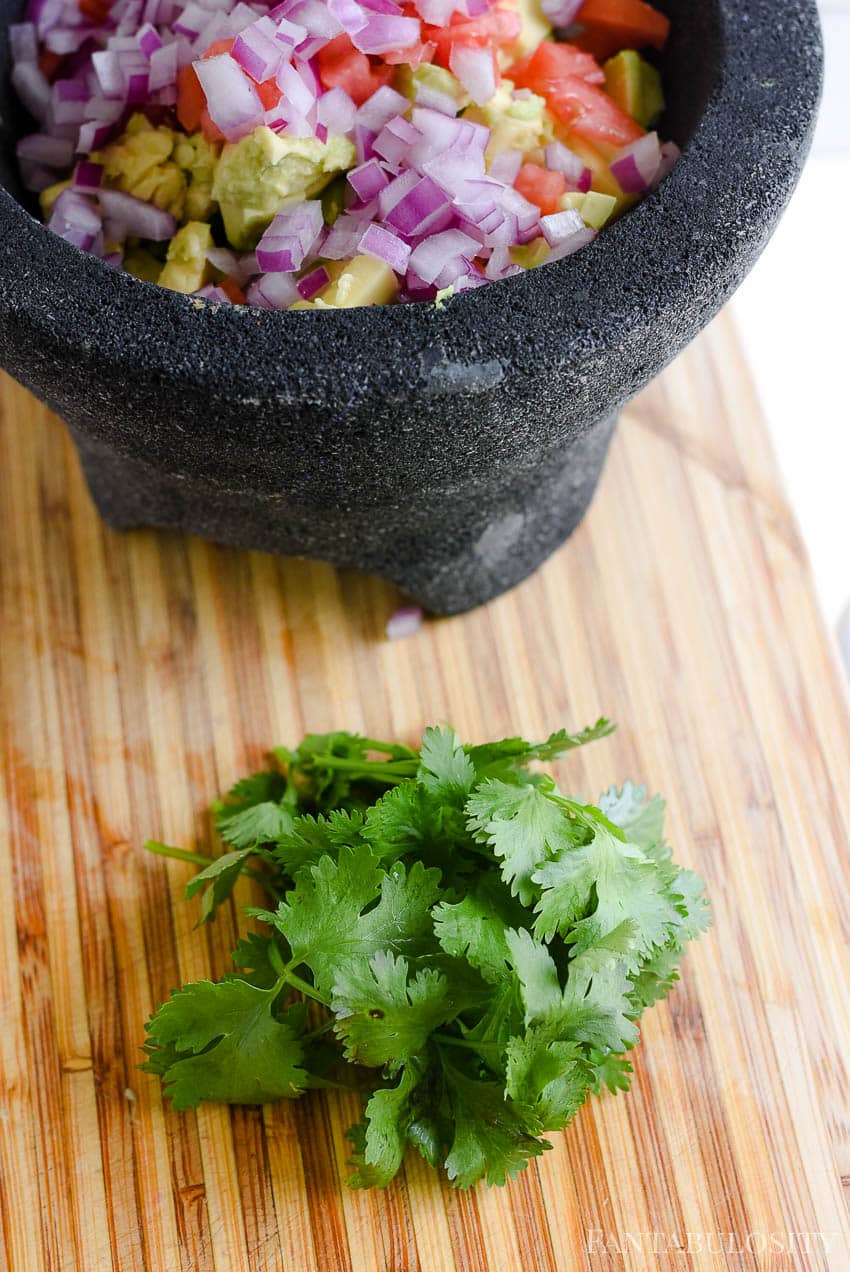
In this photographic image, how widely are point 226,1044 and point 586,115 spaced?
979 mm

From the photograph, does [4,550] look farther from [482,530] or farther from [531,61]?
[531,61]

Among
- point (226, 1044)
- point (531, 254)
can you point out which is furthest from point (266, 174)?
point (226, 1044)

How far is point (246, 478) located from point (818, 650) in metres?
0.76

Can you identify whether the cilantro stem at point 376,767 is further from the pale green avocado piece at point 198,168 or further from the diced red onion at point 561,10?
the diced red onion at point 561,10

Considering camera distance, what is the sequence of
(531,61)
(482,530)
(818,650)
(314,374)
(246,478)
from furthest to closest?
(818,650), (482,530), (531,61), (246,478), (314,374)

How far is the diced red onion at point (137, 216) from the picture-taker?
1.27m

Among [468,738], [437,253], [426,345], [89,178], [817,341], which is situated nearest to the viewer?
[426,345]

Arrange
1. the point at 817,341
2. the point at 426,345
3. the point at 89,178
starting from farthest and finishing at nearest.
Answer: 1. the point at 817,341
2. the point at 89,178
3. the point at 426,345

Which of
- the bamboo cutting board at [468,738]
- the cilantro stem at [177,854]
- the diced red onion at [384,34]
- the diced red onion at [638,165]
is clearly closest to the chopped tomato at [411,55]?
the diced red onion at [384,34]

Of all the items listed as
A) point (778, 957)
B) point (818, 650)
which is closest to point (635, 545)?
point (818, 650)

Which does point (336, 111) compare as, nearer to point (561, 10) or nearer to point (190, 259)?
point (190, 259)

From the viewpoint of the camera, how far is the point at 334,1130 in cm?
129

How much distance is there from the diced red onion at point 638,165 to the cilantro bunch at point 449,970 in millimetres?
580

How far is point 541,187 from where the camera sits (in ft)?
4.11
